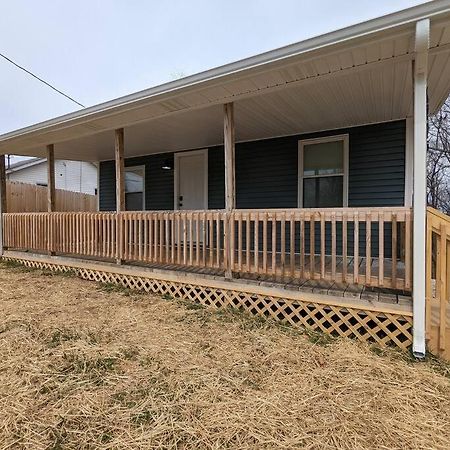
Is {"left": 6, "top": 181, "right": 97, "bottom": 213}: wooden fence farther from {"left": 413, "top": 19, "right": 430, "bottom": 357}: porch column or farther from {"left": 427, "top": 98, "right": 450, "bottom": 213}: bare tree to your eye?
{"left": 427, "top": 98, "right": 450, "bottom": 213}: bare tree

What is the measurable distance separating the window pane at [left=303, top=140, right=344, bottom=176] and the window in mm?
4193

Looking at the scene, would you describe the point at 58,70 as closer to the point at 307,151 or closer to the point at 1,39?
the point at 1,39

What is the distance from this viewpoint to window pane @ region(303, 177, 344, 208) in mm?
5531

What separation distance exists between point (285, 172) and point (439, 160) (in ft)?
41.5

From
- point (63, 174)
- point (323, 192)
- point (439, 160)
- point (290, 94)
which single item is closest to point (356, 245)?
point (290, 94)

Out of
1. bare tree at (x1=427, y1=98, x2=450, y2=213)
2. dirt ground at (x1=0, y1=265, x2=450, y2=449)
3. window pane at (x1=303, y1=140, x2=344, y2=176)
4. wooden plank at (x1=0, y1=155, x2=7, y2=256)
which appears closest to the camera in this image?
dirt ground at (x1=0, y1=265, x2=450, y2=449)

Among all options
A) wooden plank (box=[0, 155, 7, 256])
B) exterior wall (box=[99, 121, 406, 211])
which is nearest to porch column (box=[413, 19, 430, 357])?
exterior wall (box=[99, 121, 406, 211])

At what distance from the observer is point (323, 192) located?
5.64 meters

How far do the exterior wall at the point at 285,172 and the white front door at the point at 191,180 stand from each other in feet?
0.58

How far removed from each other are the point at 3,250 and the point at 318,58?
773 cm

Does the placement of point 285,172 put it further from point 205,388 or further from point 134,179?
point 205,388

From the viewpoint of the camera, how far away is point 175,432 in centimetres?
192

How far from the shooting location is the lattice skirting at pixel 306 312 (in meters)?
3.08

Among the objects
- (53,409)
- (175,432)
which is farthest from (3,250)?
(175,432)
